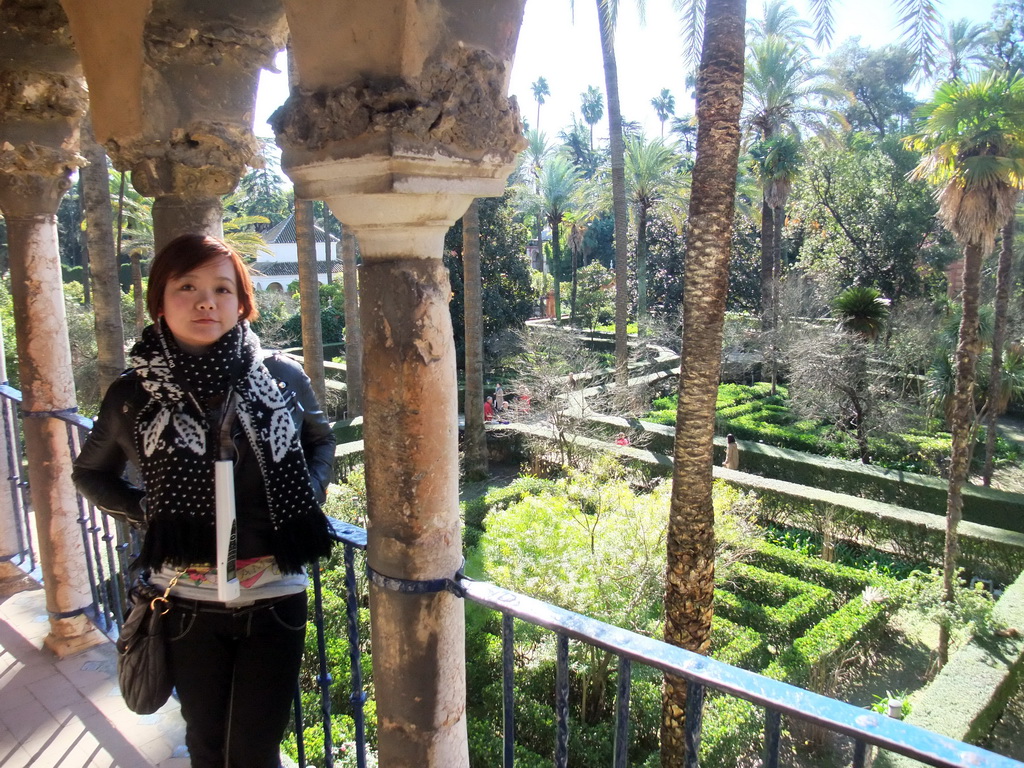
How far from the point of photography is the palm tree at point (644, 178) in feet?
82.7

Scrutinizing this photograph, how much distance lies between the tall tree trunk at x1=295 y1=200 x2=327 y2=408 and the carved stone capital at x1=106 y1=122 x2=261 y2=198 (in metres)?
10.2

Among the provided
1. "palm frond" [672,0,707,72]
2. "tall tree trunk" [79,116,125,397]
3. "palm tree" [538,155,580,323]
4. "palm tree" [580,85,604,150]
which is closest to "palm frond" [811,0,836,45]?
"palm frond" [672,0,707,72]

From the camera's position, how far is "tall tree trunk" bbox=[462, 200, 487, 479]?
47.6 ft

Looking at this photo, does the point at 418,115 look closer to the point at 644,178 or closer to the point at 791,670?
the point at 791,670

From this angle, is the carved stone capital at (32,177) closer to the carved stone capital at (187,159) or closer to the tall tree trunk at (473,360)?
the carved stone capital at (187,159)

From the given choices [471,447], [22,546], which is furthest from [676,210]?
[22,546]

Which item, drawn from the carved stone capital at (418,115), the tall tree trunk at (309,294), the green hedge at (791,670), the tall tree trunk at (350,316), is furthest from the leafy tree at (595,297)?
the carved stone capital at (418,115)

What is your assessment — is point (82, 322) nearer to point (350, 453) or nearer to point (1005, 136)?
point (350, 453)

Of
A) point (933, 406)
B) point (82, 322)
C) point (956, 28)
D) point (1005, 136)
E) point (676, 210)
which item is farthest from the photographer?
point (956, 28)

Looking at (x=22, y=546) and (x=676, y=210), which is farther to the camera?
(x=676, y=210)

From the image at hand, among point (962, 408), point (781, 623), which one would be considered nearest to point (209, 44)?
point (781, 623)

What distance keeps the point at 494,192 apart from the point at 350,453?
1274 centimetres

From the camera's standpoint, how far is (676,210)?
1024 inches

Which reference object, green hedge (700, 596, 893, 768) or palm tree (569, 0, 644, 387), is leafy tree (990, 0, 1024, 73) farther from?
green hedge (700, 596, 893, 768)
